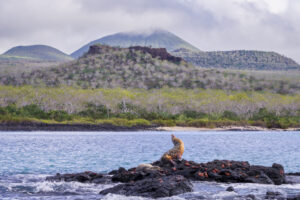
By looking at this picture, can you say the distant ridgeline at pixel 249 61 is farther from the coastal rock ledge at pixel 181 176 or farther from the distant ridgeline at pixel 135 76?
the coastal rock ledge at pixel 181 176

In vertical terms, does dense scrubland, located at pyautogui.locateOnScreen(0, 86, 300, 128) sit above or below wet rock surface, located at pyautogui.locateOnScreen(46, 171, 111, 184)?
above

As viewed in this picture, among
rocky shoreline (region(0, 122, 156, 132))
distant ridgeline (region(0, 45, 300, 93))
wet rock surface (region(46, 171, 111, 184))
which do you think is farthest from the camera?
distant ridgeline (region(0, 45, 300, 93))

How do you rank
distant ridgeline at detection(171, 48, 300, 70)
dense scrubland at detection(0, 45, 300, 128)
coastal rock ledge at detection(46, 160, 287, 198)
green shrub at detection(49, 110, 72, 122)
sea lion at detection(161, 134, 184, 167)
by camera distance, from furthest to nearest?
1. distant ridgeline at detection(171, 48, 300, 70)
2. dense scrubland at detection(0, 45, 300, 128)
3. green shrub at detection(49, 110, 72, 122)
4. sea lion at detection(161, 134, 184, 167)
5. coastal rock ledge at detection(46, 160, 287, 198)

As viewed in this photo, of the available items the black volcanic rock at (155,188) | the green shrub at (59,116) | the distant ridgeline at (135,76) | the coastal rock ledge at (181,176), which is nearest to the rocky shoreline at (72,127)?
the green shrub at (59,116)

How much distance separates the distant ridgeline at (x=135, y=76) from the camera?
124375mm

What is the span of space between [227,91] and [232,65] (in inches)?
2617

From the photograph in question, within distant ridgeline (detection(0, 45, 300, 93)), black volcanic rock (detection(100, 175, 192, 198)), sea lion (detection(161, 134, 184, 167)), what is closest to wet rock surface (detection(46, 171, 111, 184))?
black volcanic rock (detection(100, 175, 192, 198))

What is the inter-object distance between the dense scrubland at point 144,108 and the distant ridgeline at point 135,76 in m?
15.7

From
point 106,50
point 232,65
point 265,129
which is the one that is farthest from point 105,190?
point 232,65

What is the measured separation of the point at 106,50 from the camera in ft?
522

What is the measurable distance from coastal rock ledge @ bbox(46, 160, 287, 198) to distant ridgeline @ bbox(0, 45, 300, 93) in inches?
3926

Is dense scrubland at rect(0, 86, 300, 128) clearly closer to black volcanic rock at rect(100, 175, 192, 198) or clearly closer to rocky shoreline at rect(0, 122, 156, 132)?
rocky shoreline at rect(0, 122, 156, 132)

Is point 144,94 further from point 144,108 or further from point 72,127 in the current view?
point 72,127

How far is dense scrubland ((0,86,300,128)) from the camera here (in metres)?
84.6
